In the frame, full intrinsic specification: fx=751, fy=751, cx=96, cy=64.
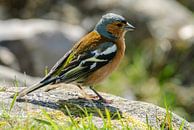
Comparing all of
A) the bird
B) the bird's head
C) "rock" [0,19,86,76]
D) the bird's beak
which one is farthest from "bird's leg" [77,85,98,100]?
"rock" [0,19,86,76]

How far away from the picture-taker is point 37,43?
13961 millimetres

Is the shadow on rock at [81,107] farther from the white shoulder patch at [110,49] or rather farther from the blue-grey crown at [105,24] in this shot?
the blue-grey crown at [105,24]

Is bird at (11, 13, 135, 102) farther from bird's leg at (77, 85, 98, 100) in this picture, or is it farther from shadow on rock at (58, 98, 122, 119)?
shadow on rock at (58, 98, 122, 119)

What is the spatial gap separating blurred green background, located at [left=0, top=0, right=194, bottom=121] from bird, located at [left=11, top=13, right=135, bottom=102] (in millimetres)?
Answer: 4425

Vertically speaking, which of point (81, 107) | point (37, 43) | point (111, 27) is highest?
point (37, 43)

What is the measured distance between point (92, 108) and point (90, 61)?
66 cm

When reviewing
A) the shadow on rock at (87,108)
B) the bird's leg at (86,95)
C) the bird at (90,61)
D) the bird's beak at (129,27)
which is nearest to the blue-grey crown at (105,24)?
the bird at (90,61)

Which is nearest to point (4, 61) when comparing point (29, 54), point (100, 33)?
point (29, 54)

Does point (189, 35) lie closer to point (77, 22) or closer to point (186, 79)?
point (186, 79)

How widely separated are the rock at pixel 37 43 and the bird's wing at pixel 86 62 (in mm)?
5929

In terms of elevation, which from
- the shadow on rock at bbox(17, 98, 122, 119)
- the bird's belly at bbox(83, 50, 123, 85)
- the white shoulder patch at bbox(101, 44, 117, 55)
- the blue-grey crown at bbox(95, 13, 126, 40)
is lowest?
the shadow on rock at bbox(17, 98, 122, 119)

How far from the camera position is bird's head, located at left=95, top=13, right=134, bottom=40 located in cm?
807

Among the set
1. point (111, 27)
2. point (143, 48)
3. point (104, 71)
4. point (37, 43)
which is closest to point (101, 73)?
point (104, 71)

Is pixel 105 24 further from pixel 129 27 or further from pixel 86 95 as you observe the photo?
pixel 86 95
